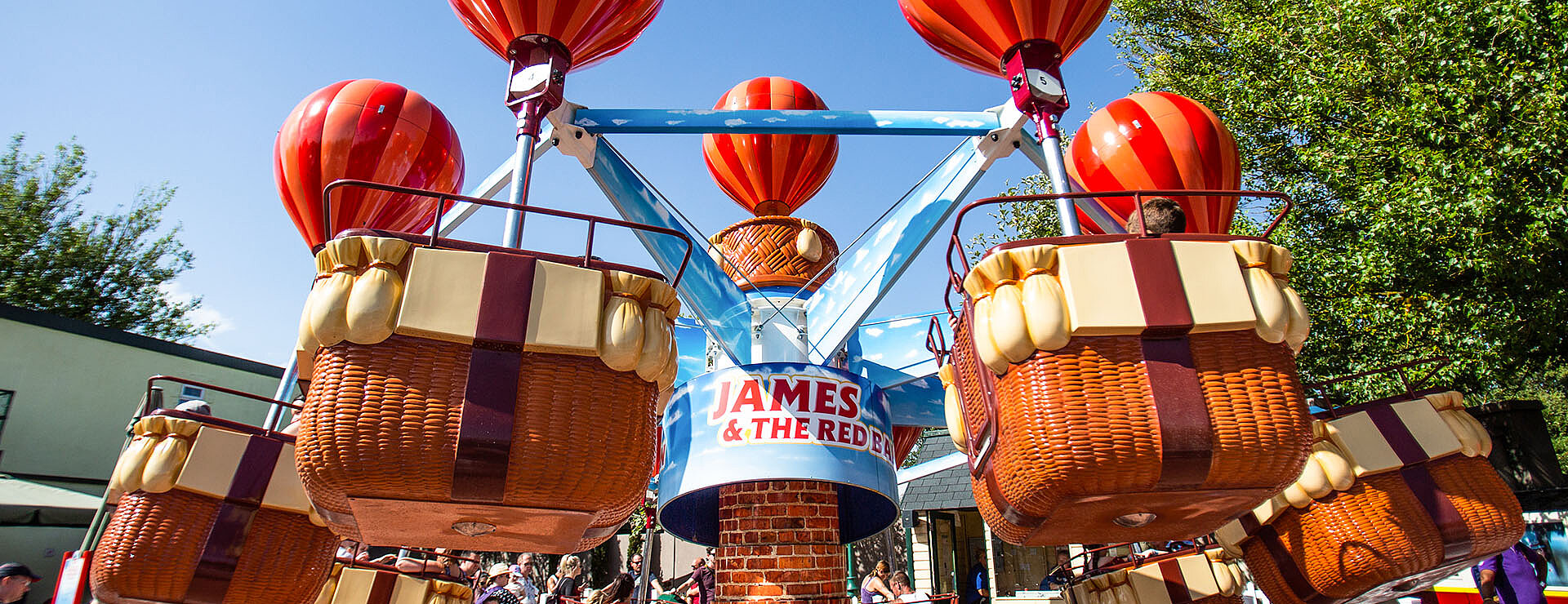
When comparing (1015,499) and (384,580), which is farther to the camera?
(384,580)

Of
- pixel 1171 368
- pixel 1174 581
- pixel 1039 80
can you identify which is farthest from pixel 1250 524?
pixel 1039 80

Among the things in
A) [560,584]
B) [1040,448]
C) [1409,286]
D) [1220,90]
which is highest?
[1220,90]

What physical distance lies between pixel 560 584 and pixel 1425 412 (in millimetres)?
6139

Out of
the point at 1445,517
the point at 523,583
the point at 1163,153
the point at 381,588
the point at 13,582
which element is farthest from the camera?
the point at 523,583

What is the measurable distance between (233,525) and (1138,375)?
2.78 metres

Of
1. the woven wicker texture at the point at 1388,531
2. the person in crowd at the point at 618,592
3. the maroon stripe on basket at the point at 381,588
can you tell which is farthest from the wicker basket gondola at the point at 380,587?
the woven wicker texture at the point at 1388,531

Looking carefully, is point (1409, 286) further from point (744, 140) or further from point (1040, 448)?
point (1040, 448)

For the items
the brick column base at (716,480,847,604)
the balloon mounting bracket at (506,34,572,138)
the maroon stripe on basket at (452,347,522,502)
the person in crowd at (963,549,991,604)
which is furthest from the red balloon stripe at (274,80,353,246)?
the person in crowd at (963,549,991,604)

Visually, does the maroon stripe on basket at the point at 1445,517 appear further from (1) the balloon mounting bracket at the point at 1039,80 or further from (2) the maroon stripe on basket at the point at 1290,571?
(1) the balloon mounting bracket at the point at 1039,80

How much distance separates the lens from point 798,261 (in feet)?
16.4

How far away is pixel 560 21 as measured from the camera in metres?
2.92

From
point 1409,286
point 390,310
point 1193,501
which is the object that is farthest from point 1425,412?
point 1409,286

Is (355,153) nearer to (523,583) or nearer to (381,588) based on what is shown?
(381,588)

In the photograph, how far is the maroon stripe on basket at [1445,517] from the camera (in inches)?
106
